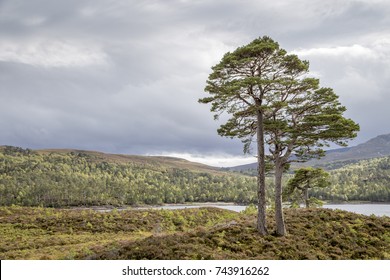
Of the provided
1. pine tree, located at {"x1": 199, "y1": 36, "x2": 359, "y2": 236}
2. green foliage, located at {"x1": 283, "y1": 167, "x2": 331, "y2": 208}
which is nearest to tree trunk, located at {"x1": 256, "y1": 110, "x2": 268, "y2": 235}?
pine tree, located at {"x1": 199, "y1": 36, "x2": 359, "y2": 236}

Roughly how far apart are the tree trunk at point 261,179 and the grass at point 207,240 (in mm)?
795

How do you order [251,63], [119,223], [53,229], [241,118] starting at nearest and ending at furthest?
[251,63] → [241,118] → [53,229] → [119,223]

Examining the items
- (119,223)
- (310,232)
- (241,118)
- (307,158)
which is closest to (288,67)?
(241,118)

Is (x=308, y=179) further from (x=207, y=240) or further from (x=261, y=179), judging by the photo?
→ (x=207, y=240)

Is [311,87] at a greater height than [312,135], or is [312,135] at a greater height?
[311,87]

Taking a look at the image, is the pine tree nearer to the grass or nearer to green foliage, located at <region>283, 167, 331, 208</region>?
the grass

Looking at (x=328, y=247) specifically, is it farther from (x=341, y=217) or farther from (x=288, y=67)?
(x=288, y=67)

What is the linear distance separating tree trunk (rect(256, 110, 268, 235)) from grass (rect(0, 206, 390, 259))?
795 millimetres

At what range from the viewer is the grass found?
2127 cm

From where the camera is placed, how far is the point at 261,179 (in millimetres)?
26078

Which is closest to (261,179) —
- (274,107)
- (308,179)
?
(274,107)

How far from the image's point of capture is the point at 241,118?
93.3ft

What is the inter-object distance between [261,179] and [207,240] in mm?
6022

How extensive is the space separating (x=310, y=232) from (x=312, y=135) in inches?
298
